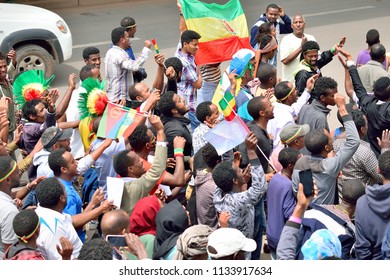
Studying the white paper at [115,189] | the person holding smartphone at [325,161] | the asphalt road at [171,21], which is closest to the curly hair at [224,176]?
the person holding smartphone at [325,161]

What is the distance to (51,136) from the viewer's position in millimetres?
8484

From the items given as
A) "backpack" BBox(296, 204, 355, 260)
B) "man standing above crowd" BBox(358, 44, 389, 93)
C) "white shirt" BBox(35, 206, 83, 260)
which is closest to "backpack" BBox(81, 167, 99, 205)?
"white shirt" BBox(35, 206, 83, 260)

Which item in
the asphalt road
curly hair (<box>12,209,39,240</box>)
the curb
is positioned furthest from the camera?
the curb

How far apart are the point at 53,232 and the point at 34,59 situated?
842 cm

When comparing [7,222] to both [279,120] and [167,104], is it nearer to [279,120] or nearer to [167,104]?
[167,104]

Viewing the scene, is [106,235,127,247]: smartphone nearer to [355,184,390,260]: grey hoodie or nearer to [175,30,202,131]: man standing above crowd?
[355,184,390,260]: grey hoodie

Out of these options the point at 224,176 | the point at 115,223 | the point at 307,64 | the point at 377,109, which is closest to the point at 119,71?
the point at 307,64

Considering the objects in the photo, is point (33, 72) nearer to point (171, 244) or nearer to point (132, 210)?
point (132, 210)

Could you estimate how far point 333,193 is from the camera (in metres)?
7.72

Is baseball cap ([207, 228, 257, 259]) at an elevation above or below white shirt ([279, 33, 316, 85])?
above

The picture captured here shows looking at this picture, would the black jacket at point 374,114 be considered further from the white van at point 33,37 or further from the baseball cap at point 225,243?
the white van at point 33,37

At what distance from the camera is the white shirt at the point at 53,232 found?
6633 mm

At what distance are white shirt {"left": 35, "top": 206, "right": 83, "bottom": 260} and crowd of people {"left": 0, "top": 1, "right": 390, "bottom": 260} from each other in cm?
→ 1

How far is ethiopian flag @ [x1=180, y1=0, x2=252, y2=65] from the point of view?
12.0 m
